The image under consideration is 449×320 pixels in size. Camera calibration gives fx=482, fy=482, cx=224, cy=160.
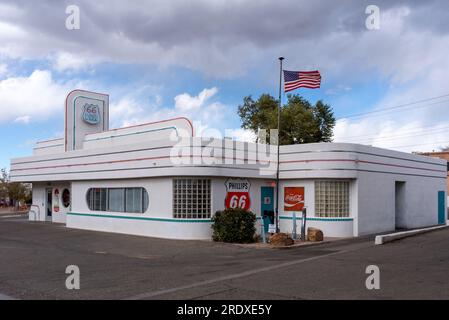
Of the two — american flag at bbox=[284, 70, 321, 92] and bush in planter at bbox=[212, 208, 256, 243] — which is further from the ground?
american flag at bbox=[284, 70, 321, 92]

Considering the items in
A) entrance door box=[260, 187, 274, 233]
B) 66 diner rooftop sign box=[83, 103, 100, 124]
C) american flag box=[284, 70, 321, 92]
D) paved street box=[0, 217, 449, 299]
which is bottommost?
paved street box=[0, 217, 449, 299]

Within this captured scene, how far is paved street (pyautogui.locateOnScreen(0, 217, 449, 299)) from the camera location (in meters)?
9.28

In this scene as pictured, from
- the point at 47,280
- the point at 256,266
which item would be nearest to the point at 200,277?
the point at 256,266

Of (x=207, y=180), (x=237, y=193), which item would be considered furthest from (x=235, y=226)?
(x=237, y=193)

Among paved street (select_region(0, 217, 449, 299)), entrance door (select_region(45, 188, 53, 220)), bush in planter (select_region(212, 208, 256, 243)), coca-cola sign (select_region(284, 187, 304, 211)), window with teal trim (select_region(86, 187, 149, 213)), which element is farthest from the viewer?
entrance door (select_region(45, 188, 53, 220))

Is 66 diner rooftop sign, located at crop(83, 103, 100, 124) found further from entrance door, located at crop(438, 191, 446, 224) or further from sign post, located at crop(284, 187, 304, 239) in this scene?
entrance door, located at crop(438, 191, 446, 224)

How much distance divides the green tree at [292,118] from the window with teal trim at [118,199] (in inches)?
862

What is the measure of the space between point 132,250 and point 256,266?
5.56m

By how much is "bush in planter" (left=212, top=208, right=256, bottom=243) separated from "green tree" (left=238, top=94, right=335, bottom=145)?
80.1 feet

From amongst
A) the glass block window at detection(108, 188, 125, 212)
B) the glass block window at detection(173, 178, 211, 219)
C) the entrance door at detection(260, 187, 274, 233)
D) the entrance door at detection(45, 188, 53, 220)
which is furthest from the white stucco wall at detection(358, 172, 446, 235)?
the entrance door at detection(45, 188, 53, 220)

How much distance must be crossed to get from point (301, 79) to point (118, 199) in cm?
1015

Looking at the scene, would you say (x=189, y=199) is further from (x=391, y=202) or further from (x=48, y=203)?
(x=48, y=203)

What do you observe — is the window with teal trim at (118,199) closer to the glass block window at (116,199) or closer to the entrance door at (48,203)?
the glass block window at (116,199)

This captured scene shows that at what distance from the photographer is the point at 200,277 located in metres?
11.1
